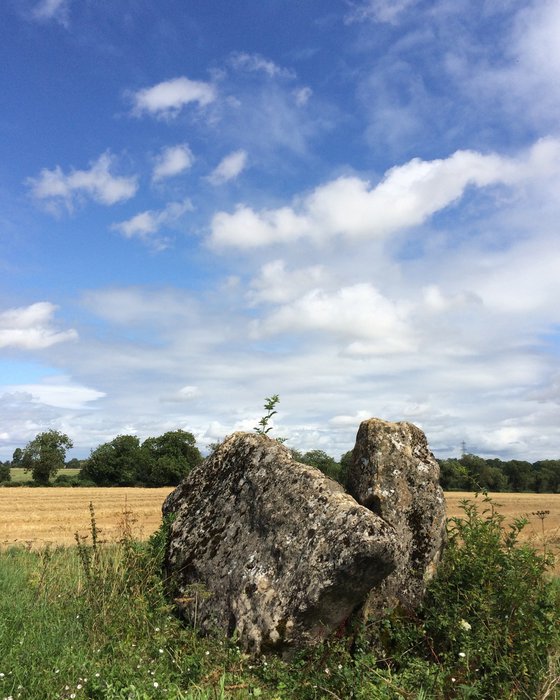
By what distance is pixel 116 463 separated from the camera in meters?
71.4

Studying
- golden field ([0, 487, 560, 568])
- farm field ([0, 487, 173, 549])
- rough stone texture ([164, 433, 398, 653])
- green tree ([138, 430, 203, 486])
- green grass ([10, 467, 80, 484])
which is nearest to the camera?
rough stone texture ([164, 433, 398, 653])

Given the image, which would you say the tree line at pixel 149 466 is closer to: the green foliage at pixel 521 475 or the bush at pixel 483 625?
the green foliage at pixel 521 475

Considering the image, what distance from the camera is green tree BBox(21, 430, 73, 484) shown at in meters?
72.4

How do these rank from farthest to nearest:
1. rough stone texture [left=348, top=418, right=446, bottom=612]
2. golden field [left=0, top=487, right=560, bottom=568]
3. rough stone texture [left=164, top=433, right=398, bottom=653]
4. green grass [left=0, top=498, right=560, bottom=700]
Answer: golden field [left=0, top=487, right=560, bottom=568] < rough stone texture [left=348, top=418, right=446, bottom=612] < rough stone texture [left=164, top=433, right=398, bottom=653] < green grass [left=0, top=498, right=560, bottom=700]

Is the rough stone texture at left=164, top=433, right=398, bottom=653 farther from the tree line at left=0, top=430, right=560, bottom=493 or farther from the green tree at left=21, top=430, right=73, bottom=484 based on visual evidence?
the green tree at left=21, top=430, right=73, bottom=484

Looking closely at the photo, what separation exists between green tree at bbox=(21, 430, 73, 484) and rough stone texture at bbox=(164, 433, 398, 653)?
70.0 metres

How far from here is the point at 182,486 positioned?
933cm

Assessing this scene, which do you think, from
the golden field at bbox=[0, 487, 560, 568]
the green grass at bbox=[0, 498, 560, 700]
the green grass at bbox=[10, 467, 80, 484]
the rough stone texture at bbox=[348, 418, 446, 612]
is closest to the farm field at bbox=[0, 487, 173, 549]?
the golden field at bbox=[0, 487, 560, 568]

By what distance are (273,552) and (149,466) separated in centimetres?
6238

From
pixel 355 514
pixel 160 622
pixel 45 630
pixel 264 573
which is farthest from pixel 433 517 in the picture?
pixel 45 630

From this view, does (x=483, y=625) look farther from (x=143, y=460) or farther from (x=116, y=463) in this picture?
(x=116, y=463)

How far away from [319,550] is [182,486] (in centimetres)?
318

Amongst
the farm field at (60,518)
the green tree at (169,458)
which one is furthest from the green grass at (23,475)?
the farm field at (60,518)

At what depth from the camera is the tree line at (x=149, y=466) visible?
63562mm
